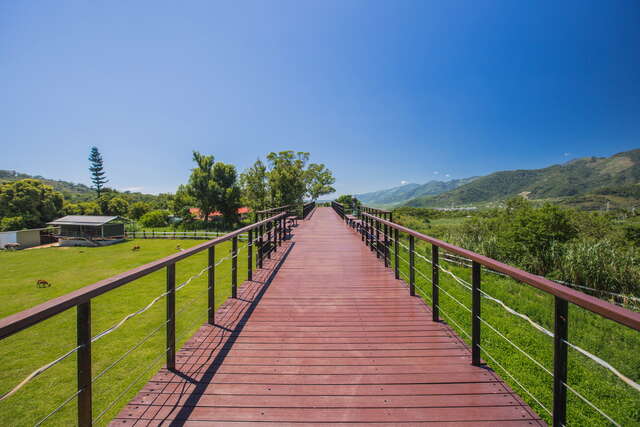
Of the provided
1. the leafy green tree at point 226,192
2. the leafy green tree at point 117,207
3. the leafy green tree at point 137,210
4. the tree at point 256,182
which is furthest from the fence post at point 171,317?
the leafy green tree at point 117,207

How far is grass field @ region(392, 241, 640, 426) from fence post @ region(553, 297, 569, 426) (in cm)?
103

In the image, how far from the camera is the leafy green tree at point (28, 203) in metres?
34.1

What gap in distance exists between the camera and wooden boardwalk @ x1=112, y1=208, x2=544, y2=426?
174 centimetres

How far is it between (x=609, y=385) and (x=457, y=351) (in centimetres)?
653

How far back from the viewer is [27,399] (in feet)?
17.4

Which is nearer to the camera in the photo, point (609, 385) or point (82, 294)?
point (82, 294)

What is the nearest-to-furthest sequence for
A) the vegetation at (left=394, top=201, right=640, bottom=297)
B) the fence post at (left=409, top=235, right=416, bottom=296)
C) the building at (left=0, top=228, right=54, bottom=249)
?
the fence post at (left=409, top=235, right=416, bottom=296), the vegetation at (left=394, top=201, right=640, bottom=297), the building at (left=0, top=228, right=54, bottom=249)

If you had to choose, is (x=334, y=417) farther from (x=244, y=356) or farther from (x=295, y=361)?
(x=244, y=356)

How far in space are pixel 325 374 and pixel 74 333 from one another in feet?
36.6

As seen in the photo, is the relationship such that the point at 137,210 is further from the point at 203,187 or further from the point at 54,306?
the point at 54,306

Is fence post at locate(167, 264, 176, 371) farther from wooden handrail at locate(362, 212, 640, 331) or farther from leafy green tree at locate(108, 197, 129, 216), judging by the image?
leafy green tree at locate(108, 197, 129, 216)

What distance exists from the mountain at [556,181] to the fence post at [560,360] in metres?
110

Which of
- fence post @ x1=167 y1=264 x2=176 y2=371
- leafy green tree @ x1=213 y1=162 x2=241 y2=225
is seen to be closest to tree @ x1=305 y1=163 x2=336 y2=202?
leafy green tree @ x1=213 y1=162 x2=241 y2=225

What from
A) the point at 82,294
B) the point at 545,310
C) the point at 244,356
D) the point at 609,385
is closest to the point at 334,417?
the point at 244,356
